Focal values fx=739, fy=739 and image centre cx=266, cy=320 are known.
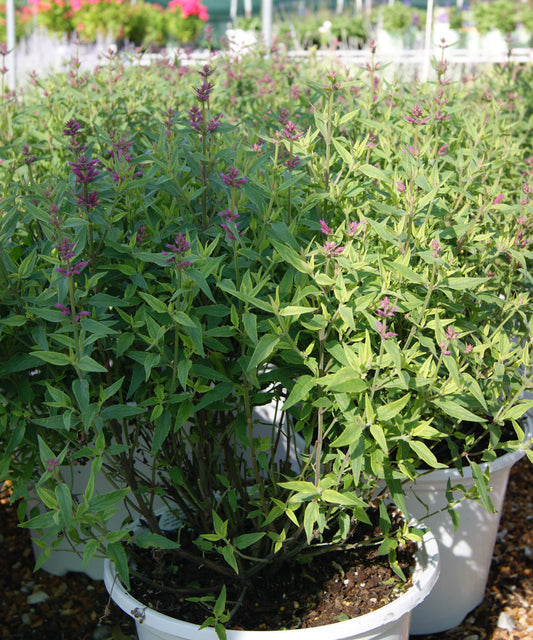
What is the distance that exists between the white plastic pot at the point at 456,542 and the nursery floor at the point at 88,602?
8cm

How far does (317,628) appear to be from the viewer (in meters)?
1.65

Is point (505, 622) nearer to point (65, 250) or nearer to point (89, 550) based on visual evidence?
point (89, 550)

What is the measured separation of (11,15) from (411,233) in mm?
5732

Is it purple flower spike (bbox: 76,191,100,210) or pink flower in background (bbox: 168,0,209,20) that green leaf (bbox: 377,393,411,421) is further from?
pink flower in background (bbox: 168,0,209,20)

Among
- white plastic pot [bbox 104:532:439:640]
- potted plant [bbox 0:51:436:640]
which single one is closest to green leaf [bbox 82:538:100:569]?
potted plant [bbox 0:51:436:640]

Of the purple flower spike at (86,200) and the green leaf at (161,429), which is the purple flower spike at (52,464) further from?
the purple flower spike at (86,200)

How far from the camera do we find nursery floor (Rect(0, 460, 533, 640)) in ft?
7.99

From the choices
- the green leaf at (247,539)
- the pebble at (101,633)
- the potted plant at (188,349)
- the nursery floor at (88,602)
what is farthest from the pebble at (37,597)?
the green leaf at (247,539)

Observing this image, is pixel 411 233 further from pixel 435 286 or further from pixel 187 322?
pixel 187 322

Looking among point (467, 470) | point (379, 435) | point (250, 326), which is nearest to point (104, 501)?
point (250, 326)

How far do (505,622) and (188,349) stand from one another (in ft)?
5.44

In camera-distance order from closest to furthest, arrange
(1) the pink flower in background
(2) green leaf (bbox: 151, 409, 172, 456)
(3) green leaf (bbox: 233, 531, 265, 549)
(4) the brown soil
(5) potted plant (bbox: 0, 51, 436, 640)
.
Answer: (5) potted plant (bbox: 0, 51, 436, 640) < (2) green leaf (bbox: 151, 409, 172, 456) < (3) green leaf (bbox: 233, 531, 265, 549) < (4) the brown soil < (1) the pink flower in background

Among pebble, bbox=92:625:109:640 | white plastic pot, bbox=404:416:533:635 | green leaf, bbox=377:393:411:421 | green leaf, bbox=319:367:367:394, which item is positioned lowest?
pebble, bbox=92:625:109:640

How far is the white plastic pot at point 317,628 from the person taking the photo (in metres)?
1.65
